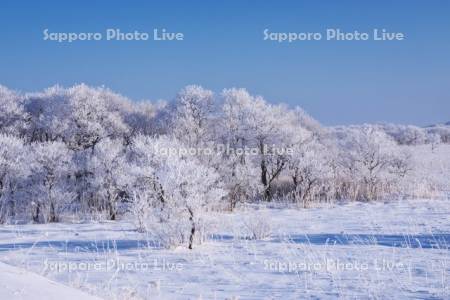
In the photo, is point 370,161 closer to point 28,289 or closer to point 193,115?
point 193,115

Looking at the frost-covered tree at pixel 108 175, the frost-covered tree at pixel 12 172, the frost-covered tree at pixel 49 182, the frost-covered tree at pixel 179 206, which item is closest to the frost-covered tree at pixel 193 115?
the frost-covered tree at pixel 108 175

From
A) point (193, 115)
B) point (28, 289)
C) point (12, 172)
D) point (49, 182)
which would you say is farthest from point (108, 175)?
point (28, 289)

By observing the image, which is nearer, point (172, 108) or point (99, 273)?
point (99, 273)

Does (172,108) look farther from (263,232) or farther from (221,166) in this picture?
(263,232)

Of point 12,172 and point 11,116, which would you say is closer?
point 12,172

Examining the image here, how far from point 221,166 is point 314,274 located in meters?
16.0

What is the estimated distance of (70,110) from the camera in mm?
33438

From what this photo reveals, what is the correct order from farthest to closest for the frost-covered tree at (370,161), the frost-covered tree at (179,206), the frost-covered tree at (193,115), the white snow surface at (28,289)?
the frost-covered tree at (193,115)
the frost-covered tree at (370,161)
the frost-covered tree at (179,206)
the white snow surface at (28,289)

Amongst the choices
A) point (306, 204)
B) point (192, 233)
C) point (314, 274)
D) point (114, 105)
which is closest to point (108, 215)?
point (306, 204)

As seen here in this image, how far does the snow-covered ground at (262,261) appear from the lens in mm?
6934

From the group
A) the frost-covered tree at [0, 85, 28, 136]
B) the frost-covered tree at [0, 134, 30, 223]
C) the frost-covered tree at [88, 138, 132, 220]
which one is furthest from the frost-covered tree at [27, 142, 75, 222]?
the frost-covered tree at [0, 85, 28, 136]

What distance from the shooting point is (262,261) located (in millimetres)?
8812

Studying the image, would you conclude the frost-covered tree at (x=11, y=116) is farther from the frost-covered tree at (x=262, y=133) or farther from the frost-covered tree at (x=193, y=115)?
the frost-covered tree at (x=262, y=133)

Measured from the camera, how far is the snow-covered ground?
273 inches
